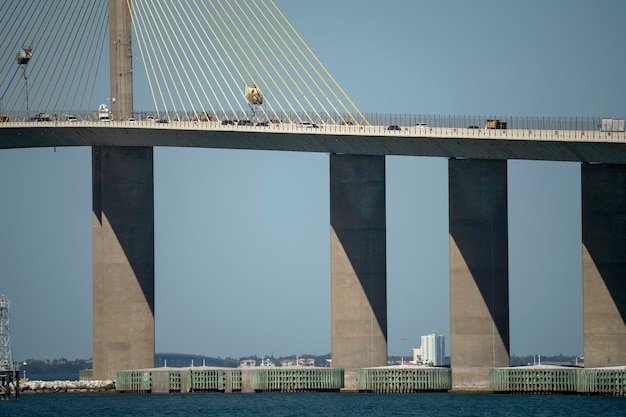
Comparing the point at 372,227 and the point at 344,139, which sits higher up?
the point at 344,139

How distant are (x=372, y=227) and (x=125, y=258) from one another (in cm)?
1988

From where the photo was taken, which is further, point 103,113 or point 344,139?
point 103,113

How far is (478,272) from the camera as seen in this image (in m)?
137

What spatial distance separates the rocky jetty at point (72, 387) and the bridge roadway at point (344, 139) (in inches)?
737

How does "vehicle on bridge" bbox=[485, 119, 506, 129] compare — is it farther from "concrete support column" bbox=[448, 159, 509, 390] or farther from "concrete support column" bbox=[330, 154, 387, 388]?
"concrete support column" bbox=[330, 154, 387, 388]

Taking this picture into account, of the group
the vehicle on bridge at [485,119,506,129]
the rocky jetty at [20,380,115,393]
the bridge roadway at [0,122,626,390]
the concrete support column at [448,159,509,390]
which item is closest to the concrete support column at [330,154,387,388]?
the bridge roadway at [0,122,626,390]

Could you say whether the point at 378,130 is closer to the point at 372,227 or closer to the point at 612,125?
the point at 372,227

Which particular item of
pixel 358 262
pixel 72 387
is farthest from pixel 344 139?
pixel 72 387

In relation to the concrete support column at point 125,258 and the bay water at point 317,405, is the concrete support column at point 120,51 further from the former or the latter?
the bay water at point 317,405

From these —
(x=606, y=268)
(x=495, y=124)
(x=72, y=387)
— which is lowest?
(x=72, y=387)

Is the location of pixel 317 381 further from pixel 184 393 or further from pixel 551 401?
pixel 551 401

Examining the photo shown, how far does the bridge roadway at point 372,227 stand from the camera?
134 meters

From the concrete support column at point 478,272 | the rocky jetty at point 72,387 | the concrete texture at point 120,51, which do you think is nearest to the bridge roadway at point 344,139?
the concrete support column at point 478,272

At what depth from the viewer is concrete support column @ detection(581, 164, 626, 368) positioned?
13450cm
